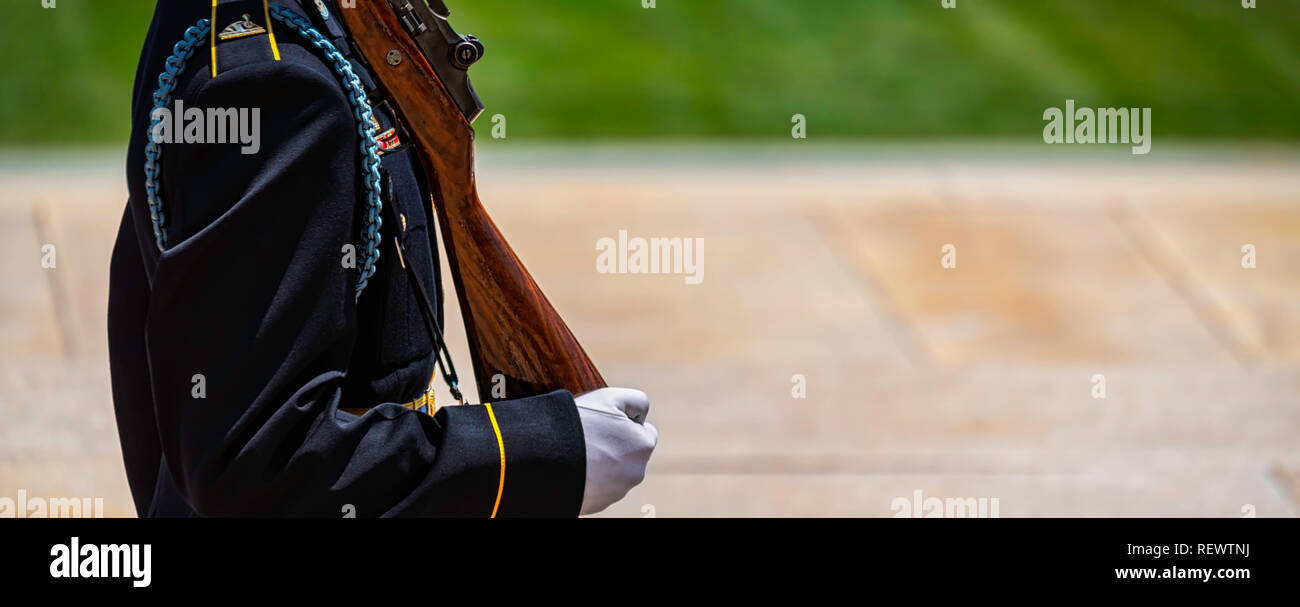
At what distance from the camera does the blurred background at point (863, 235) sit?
17.9 ft

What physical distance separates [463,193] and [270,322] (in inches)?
17.0

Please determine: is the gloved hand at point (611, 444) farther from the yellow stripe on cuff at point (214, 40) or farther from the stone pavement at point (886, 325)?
the stone pavement at point (886, 325)

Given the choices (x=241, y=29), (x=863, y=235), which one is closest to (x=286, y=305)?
(x=241, y=29)

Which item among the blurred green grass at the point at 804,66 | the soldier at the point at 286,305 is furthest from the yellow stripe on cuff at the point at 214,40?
the blurred green grass at the point at 804,66

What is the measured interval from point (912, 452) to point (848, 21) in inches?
277

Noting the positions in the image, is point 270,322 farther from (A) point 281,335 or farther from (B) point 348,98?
(B) point 348,98

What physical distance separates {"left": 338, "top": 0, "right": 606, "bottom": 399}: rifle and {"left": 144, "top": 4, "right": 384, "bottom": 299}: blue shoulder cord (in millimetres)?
83

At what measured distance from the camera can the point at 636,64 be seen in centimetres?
1162

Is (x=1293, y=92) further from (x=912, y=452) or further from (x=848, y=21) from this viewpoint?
(x=912, y=452)

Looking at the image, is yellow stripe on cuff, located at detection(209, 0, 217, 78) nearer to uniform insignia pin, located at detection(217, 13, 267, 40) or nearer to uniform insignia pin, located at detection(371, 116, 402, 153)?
uniform insignia pin, located at detection(217, 13, 267, 40)

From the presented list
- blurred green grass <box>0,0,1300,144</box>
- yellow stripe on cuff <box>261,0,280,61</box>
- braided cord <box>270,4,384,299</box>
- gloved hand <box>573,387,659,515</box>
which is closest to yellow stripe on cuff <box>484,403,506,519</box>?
gloved hand <box>573,387,659,515</box>

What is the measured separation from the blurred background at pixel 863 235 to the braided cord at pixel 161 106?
3.12 metres

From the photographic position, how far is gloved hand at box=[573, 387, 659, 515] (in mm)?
1781

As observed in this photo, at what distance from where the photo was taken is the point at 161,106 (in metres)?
1.66
